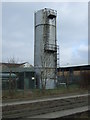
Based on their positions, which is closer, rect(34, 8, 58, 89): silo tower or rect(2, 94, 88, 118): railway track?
rect(2, 94, 88, 118): railway track

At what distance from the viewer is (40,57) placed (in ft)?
137

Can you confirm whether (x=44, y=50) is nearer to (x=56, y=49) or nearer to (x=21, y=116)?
(x=56, y=49)

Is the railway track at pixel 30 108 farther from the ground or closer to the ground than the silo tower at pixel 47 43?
closer to the ground

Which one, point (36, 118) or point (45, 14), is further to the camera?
point (45, 14)

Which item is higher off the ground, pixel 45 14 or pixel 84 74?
pixel 45 14

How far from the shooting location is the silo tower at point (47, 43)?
4153 cm

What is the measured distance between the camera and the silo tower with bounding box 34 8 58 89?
41.5 m

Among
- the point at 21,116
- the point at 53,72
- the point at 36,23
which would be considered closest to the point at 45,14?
the point at 36,23

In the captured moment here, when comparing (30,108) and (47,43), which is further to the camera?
(47,43)

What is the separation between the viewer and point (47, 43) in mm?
41969

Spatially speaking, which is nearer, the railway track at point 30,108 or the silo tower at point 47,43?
the railway track at point 30,108

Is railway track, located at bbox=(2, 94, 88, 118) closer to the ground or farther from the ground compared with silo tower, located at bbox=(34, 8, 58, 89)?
closer to the ground

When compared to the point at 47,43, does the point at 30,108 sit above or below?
below

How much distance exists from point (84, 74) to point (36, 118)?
1327 inches
